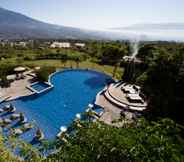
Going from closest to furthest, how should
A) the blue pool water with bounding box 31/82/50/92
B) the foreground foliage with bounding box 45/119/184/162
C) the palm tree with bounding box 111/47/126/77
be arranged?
the foreground foliage with bounding box 45/119/184/162 → the blue pool water with bounding box 31/82/50/92 → the palm tree with bounding box 111/47/126/77

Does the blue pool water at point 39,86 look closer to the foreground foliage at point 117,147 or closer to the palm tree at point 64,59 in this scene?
the palm tree at point 64,59

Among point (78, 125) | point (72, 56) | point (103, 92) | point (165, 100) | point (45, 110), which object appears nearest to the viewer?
point (78, 125)

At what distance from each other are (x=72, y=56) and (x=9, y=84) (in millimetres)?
18683

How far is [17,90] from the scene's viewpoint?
86.7ft

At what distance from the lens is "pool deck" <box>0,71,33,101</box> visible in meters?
24.5

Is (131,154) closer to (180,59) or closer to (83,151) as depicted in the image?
(83,151)

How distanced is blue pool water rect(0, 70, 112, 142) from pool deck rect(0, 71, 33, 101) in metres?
0.88

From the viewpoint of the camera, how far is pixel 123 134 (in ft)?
19.9

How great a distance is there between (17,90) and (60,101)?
5.84 metres

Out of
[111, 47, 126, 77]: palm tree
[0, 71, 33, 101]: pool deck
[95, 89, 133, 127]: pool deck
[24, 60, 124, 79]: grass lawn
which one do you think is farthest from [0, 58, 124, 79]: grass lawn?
[95, 89, 133, 127]: pool deck

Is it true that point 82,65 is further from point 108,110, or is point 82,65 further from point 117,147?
point 117,147

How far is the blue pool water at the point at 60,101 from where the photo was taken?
62.7 feet

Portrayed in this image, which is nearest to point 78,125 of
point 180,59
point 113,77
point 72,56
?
point 180,59

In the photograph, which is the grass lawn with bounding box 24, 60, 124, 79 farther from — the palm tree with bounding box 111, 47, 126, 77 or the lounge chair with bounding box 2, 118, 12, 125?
the lounge chair with bounding box 2, 118, 12, 125
